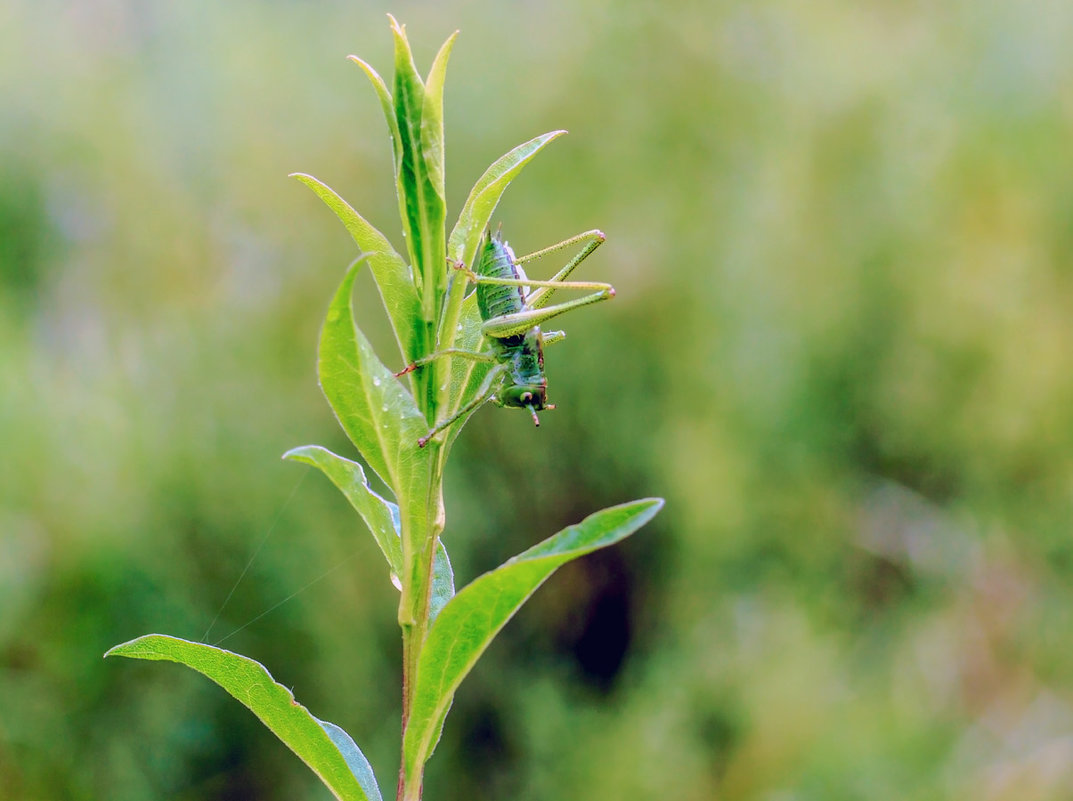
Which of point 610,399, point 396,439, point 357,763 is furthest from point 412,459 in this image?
point 610,399

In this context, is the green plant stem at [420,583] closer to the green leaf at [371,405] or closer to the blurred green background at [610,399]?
the green leaf at [371,405]

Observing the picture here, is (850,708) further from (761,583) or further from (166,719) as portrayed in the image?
(166,719)

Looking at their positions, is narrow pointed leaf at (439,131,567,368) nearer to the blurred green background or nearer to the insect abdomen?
the insect abdomen


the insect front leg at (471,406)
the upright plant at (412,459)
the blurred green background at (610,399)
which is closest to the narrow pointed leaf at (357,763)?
the upright plant at (412,459)

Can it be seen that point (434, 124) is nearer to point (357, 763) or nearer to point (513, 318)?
point (513, 318)

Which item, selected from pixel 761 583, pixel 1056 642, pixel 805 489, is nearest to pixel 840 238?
pixel 805 489

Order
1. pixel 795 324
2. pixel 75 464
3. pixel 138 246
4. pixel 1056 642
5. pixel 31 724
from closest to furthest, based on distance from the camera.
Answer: pixel 31 724, pixel 75 464, pixel 138 246, pixel 1056 642, pixel 795 324
